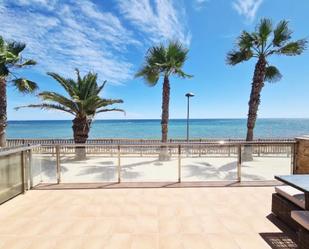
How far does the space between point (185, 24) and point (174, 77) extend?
3561 mm

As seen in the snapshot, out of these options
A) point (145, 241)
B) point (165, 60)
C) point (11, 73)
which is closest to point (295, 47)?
point (165, 60)

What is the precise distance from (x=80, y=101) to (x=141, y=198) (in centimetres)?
694

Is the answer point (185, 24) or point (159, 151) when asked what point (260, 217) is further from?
point (185, 24)

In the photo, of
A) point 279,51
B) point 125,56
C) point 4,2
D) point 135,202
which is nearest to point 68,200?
point 135,202

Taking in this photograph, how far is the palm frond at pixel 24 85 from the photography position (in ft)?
30.3

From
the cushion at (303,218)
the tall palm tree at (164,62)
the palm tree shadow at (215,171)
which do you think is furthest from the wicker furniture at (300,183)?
the tall palm tree at (164,62)

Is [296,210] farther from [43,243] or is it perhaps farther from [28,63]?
[28,63]

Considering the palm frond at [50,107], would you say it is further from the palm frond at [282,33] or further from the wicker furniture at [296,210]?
the palm frond at [282,33]

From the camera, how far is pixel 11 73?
9.22 metres

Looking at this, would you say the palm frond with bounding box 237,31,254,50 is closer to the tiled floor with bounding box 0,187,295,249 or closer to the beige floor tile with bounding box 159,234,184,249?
the tiled floor with bounding box 0,187,295,249

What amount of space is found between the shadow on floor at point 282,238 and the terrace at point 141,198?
Result: 0.01m

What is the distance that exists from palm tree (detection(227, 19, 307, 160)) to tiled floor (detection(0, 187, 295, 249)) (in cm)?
659

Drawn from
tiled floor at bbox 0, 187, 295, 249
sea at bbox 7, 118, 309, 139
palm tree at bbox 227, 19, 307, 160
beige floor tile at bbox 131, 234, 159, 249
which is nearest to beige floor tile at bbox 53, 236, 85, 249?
tiled floor at bbox 0, 187, 295, 249

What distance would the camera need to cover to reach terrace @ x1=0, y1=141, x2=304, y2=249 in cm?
266
